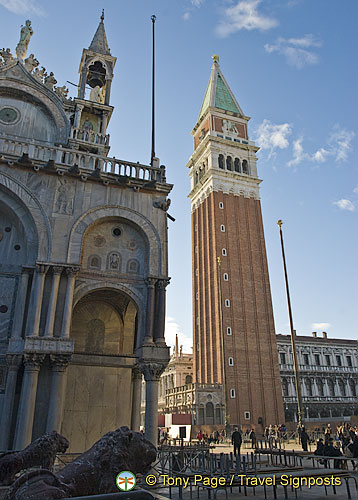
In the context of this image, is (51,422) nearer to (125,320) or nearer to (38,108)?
(125,320)

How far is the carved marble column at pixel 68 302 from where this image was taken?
1318cm

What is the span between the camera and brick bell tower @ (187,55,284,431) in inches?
1870

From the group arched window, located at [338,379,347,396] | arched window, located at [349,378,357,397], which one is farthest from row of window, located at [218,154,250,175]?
arched window, located at [349,378,357,397]

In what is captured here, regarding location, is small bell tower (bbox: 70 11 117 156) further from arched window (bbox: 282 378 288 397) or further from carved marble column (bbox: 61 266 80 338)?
arched window (bbox: 282 378 288 397)

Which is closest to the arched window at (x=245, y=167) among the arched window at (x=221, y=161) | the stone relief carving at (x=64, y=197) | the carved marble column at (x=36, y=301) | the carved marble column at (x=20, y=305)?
the arched window at (x=221, y=161)

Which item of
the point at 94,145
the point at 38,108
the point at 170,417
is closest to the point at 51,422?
the point at 94,145

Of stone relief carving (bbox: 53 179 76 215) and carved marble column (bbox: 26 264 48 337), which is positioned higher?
stone relief carving (bbox: 53 179 76 215)

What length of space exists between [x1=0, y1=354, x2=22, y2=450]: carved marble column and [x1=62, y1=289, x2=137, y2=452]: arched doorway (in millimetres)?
2628

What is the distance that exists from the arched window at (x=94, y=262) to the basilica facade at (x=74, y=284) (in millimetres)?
40

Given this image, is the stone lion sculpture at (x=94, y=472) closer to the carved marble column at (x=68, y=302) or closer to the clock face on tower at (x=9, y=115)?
the carved marble column at (x=68, y=302)

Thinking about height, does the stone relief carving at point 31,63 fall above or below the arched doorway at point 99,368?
above

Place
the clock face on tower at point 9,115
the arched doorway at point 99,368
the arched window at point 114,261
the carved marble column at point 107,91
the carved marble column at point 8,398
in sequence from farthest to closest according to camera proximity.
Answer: the carved marble column at point 107,91 < the clock face on tower at point 9,115 < the arched window at point 114,261 < the arched doorway at point 99,368 < the carved marble column at point 8,398

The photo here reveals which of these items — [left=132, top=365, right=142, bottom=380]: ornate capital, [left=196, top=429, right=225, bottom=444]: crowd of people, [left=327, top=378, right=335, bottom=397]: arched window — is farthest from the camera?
[left=327, top=378, right=335, bottom=397]: arched window

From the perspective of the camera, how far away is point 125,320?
54.4 ft
